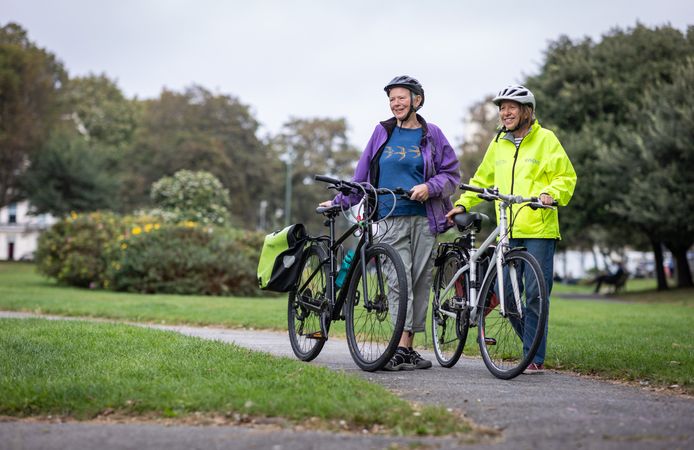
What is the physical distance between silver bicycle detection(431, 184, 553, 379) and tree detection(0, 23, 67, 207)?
146ft

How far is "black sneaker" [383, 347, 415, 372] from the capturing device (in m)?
6.92

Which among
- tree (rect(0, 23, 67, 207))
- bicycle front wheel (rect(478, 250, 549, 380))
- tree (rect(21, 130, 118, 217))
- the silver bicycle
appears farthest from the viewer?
tree (rect(21, 130, 118, 217))

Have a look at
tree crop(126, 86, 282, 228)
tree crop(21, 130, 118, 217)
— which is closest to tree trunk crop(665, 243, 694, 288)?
tree crop(126, 86, 282, 228)

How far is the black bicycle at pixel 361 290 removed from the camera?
22.0 ft

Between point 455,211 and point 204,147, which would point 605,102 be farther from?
point 204,147

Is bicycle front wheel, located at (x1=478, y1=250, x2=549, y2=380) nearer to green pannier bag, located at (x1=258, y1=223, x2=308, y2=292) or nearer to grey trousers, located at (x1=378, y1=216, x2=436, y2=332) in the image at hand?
grey trousers, located at (x1=378, y1=216, x2=436, y2=332)

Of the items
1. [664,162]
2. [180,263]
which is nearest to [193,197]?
[180,263]

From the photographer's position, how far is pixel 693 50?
102 feet

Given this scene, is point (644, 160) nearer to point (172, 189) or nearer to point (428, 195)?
point (172, 189)

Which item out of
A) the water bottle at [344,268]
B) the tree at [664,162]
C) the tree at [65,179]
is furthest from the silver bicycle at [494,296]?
the tree at [65,179]

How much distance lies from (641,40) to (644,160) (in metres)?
6.80

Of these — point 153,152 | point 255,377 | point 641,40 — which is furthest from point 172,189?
point 153,152

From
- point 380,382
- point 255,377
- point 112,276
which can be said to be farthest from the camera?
point 112,276

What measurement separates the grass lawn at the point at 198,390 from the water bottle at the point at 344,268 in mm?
754
